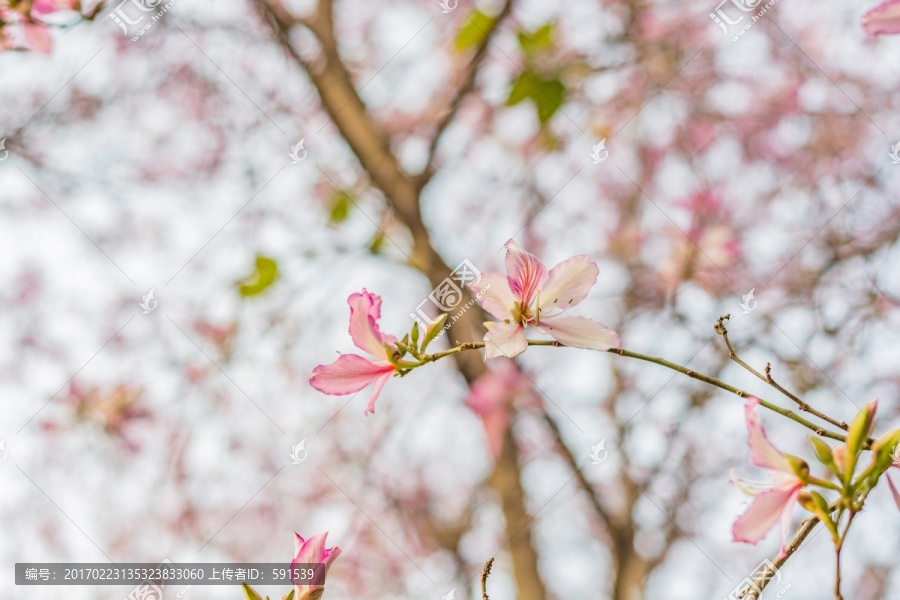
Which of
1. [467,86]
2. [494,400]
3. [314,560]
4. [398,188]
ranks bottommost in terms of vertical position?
[314,560]

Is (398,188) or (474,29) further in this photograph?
(398,188)

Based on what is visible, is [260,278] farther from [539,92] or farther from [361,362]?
[361,362]

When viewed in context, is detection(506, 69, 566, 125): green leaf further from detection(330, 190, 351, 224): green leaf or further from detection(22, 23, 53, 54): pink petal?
detection(22, 23, 53, 54): pink petal

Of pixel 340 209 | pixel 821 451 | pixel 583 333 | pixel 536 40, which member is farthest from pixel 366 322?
pixel 340 209

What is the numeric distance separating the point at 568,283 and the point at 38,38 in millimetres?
1470

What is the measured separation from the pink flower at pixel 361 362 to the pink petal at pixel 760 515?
1.62 feet

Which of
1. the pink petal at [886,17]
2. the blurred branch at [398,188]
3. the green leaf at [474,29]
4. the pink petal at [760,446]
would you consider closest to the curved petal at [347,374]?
the pink petal at [760,446]

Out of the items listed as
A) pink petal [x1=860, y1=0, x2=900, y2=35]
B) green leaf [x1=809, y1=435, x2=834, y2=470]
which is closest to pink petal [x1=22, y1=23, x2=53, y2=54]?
pink petal [x1=860, y1=0, x2=900, y2=35]

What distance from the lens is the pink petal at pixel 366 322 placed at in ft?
3.13

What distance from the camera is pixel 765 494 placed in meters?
0.73

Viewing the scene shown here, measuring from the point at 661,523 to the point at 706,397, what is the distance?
915 mm

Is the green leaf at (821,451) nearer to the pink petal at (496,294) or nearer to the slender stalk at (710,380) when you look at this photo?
the slender stalk at (710,380)

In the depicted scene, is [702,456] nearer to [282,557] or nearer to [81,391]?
[282,557]

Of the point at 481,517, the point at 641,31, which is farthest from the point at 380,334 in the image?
the point at 481,517
